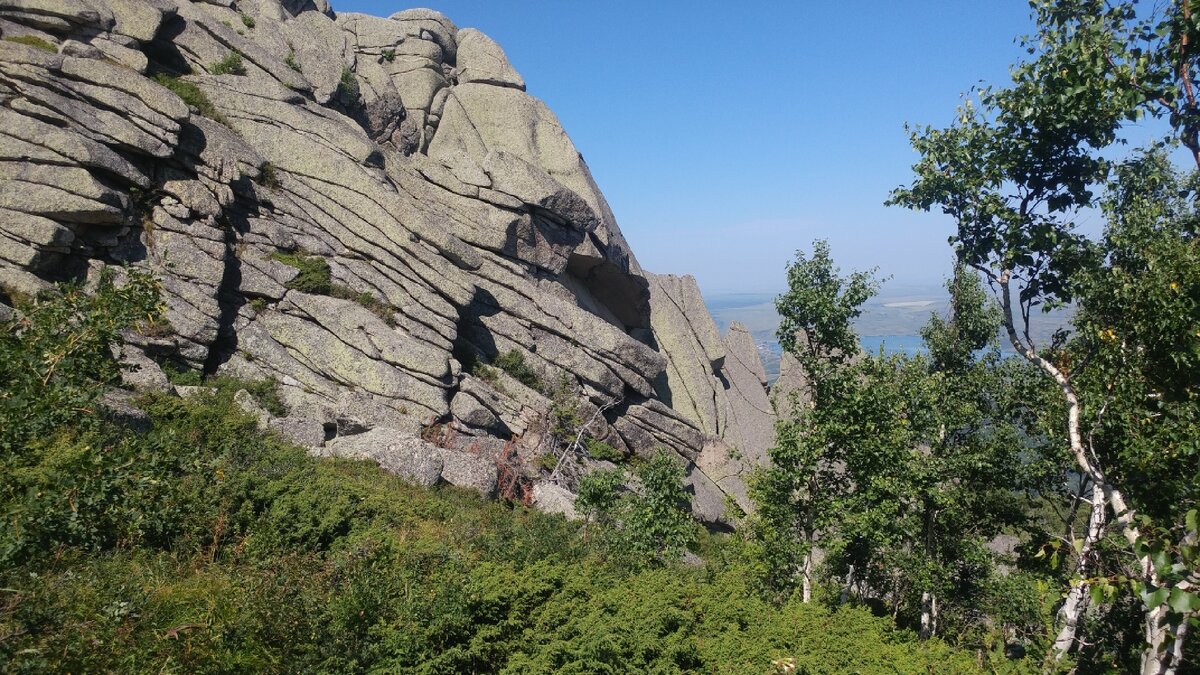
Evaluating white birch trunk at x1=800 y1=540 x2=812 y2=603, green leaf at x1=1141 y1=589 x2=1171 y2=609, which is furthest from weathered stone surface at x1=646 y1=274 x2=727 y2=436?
green leaf at x1=1141 y1=589 x2=1171 y2=609

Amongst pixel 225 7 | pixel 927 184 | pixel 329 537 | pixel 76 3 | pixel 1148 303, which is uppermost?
pixel 225 7

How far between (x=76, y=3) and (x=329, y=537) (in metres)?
24.6

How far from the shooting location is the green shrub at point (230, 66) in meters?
32.2

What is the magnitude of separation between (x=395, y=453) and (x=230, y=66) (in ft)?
68.3

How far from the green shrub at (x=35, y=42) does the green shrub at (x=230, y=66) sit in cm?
686

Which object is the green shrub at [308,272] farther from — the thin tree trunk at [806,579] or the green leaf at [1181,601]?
the green leaf at [1181,601]

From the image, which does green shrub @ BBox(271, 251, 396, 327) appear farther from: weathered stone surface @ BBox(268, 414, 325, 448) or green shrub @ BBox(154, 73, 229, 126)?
green shrub @ BBox(154, 73, 229, 126)

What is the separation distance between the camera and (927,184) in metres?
14.5

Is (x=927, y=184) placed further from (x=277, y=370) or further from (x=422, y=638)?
(x=277, y=370)

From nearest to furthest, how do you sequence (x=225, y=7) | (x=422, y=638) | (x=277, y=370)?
(x=422, y=638)
(x=277, y=370)
(x=225, y=7)

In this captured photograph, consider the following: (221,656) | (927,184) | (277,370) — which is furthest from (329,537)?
(927,184)

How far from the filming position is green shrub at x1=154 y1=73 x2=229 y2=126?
29.6 meters

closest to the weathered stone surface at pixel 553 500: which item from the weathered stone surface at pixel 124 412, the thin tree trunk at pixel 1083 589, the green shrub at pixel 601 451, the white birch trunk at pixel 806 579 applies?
the green shrub at pixel 601 451

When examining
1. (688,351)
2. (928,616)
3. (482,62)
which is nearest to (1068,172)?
(928,616)
